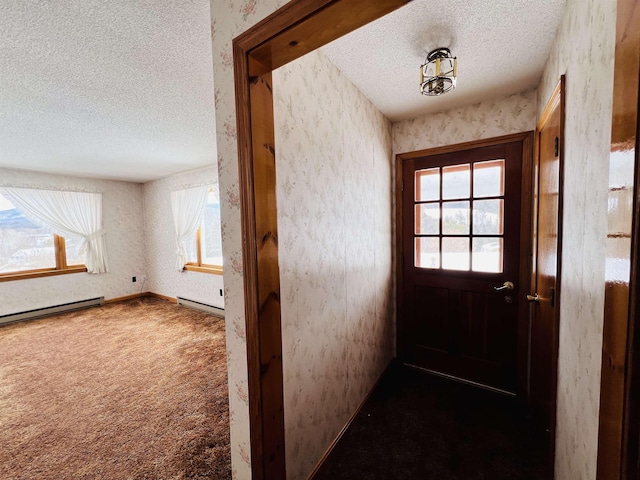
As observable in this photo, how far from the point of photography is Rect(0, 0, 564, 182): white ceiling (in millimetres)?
1230

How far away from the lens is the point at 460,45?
4.84ft

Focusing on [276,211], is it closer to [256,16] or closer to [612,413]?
[256,16]

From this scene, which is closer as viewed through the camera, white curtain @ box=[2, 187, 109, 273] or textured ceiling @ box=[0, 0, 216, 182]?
textured ceiling @ box=[0, 0, 216, 182]

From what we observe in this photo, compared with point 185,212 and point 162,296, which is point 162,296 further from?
point 185,212

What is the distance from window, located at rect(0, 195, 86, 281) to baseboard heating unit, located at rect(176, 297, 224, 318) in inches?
70.3

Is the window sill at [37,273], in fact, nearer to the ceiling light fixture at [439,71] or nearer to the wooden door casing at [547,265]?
the ceiling light fixture at [439,71]

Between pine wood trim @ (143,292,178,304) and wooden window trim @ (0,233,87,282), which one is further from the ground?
wooden window trim @ (0,233,87,282)

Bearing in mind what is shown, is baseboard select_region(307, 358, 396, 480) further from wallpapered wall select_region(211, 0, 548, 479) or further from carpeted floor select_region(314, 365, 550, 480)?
wallpapered wall select_region(211, 0, 548, 479)

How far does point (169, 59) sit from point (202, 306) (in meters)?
3.84

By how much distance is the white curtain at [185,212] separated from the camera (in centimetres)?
446

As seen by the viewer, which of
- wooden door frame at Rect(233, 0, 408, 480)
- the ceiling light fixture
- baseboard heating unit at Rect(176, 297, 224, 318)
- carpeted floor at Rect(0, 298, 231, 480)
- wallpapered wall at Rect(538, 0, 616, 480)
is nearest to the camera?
wallpapered wall at Rect(538, 0, 616, 480)

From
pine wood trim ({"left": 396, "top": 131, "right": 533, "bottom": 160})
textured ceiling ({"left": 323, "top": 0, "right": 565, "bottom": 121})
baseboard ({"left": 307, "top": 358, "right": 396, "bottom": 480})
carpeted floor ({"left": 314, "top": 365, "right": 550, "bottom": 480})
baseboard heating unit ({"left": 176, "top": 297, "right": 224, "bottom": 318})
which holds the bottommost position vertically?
carpeted floor ({"left": 314, "top": 365, "right": 550, "bottom": 480})

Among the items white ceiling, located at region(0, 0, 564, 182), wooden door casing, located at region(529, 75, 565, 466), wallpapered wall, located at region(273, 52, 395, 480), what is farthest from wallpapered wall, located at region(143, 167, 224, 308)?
wooden door casing, located at region(529, 75, 565, 466)

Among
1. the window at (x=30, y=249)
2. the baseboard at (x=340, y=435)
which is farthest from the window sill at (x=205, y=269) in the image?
the baseboard at (x=340, y=435)
